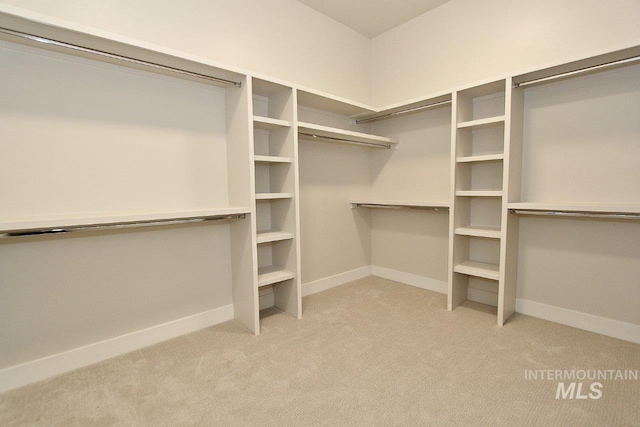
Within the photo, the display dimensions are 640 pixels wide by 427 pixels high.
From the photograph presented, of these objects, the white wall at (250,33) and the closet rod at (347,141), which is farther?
the closet rod at (347,141)

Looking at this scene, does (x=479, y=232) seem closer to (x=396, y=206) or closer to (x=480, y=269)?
(x=480, y=269)

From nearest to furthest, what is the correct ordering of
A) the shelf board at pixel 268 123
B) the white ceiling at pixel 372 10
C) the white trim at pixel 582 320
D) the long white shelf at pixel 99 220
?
the long white shelf at pixel 99 220, the white trim at pixel 582 320, the shelf board at pixel 268 123, the white ceiling at pixel 372 10

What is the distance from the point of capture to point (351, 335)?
2.23 m

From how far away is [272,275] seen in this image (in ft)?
8.04

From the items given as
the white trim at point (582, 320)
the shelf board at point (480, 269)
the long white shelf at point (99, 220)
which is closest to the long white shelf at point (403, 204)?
the shelf board at point (480, 269)

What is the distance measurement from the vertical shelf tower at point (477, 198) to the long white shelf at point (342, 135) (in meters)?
0.86

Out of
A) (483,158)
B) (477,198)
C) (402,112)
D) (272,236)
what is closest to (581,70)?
(483,158)

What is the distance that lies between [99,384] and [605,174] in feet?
11.8

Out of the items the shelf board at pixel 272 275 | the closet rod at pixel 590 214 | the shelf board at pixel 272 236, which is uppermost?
the closet rod at pixel 590 214

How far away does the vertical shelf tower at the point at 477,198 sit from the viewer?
2.48 meters

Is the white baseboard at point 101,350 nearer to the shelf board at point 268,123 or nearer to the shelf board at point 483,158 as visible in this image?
the shelf board at point 268,123

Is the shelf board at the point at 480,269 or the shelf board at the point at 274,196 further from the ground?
the shelf board at the point at 274,196

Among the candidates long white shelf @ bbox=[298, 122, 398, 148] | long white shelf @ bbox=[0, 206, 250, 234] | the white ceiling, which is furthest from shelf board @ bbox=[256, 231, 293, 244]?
the white ceiling

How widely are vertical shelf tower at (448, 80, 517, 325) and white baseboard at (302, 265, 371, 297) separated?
46.2 inches
